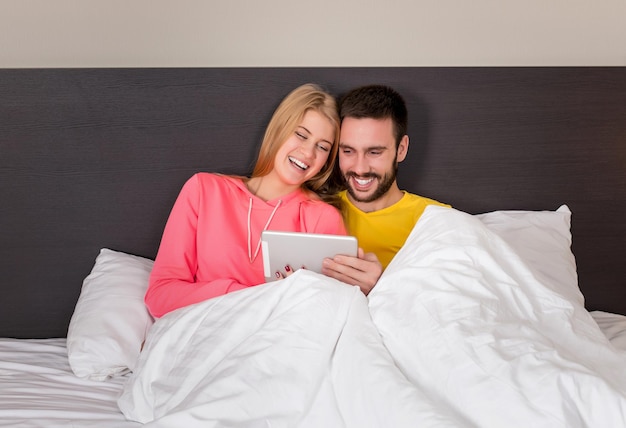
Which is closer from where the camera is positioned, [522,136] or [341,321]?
[341,321]

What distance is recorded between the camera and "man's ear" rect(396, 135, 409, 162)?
1.93m

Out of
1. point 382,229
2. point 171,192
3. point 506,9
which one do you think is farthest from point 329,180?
point 506,9

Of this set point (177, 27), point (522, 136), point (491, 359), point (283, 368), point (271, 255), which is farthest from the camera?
point (522, 136)

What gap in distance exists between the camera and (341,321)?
1.29 m

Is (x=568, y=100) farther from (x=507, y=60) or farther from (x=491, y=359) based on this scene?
(x=491, y=359)

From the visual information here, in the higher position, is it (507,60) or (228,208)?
(507,60)

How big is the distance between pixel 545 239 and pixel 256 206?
0.90 m

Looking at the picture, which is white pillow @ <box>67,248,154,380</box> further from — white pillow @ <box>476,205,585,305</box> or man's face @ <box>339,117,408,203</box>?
white pillow @ <box>476,205,585,305</box>

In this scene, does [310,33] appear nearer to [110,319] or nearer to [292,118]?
[292,118]

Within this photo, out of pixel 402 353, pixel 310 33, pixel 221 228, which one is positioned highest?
pixel 310 33

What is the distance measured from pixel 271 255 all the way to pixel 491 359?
650mm

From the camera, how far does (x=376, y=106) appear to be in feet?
6.02

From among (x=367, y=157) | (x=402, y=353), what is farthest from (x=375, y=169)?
(x=402, y=353)

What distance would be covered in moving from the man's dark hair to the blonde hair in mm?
48
